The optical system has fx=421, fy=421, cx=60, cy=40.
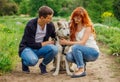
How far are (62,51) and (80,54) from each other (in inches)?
14.0

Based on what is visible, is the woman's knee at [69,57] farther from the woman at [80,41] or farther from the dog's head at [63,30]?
the dog's head at [63,30]

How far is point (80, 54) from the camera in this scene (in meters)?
7.20

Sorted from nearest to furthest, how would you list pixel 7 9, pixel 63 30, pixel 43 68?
1. pixel 63 30
2. pixel 43 68
3. pixel 7 9

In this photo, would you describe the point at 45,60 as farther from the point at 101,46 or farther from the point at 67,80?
the point at 101,46

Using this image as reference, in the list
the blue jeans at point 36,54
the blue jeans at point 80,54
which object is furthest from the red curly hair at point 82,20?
the blue jeans at point 36,54

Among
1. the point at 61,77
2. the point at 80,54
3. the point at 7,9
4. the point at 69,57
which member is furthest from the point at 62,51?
the point at 7,9

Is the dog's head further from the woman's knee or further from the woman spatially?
the woman's knee

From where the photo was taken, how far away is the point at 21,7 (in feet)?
177

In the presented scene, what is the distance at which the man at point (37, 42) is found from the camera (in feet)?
23.9

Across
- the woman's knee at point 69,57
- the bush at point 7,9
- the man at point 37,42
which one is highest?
the man at point 37,42

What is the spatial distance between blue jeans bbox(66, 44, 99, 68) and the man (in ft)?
0.94

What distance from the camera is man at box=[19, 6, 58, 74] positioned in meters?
7.28

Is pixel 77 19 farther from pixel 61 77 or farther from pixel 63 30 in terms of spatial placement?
pixel 61 77

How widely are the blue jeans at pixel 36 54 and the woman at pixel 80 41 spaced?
8.4 inches
